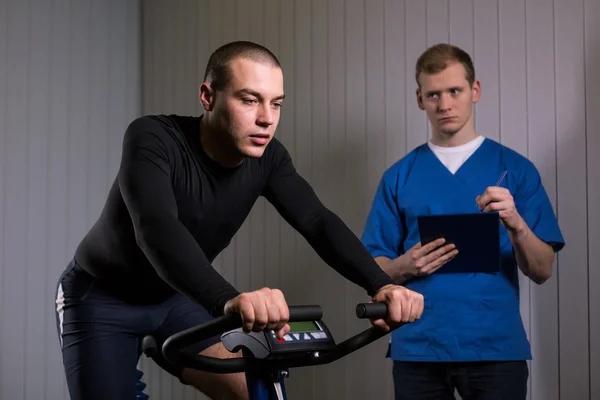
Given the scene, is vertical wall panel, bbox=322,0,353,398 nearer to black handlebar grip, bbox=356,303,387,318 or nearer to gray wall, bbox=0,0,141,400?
gray wall, bbox=0,0,141,400

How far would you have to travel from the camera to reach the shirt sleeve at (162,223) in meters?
1.21

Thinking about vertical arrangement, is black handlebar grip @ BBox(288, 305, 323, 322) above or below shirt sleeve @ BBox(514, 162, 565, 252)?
below

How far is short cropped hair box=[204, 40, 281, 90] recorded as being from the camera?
156cm

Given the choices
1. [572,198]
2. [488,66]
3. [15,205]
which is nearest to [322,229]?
[572,198]

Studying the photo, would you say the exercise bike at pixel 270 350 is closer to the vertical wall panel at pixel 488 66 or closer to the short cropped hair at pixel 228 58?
the short cropped hair at pixel 228 58

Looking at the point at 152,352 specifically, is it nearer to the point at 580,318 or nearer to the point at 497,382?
the point at 497,382

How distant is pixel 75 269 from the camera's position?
1.85 meters

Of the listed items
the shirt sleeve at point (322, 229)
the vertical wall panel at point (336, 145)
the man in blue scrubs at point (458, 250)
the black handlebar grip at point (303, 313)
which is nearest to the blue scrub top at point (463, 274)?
the man in blue scrubs at point (458, 250)

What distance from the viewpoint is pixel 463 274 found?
2.10m

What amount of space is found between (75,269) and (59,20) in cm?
208

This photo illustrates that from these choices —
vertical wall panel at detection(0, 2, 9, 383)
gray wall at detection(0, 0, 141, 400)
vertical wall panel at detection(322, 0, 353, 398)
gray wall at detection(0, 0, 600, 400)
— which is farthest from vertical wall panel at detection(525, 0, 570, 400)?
vertical wall panel at detection(0, 2, 9, 383)

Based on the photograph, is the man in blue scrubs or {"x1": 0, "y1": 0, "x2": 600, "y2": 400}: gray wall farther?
{"x1": 0, "y1": 0, "x2": 600, "y2": 400}: gray wall

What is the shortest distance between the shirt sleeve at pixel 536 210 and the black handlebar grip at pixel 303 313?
1.19 metres

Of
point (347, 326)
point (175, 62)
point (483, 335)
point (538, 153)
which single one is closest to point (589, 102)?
point (538, 153)
